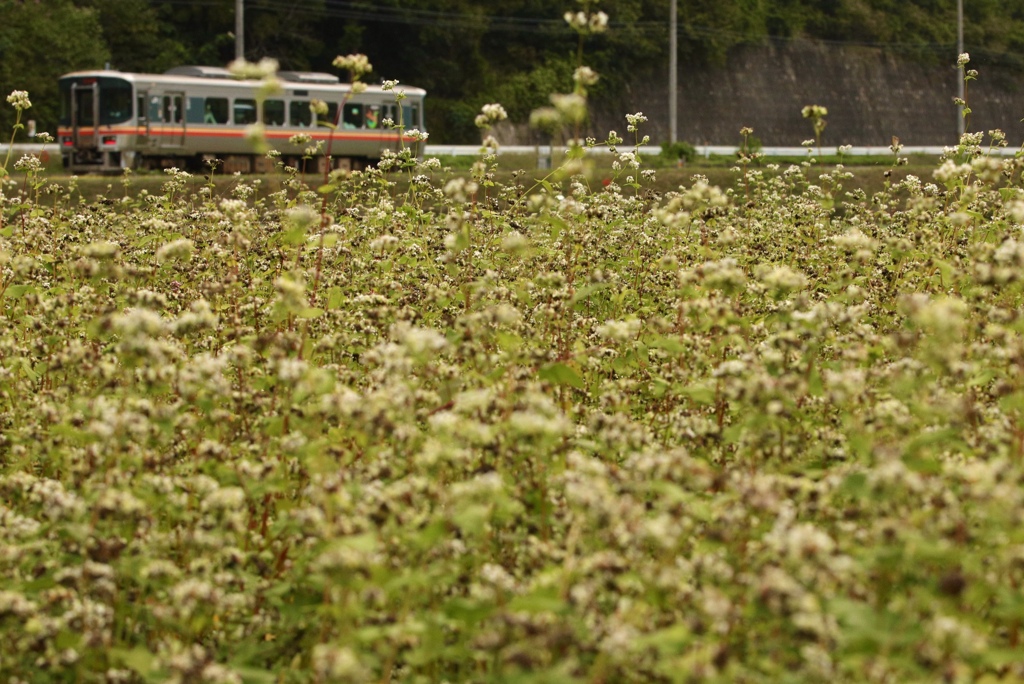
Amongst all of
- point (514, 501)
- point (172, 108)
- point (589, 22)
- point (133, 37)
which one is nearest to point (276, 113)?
point (172, 108)

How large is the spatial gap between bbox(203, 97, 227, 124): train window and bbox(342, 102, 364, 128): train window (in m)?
3.76

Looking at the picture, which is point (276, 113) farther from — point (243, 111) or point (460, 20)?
point (460, 20)

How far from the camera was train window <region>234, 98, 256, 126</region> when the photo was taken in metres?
33.6

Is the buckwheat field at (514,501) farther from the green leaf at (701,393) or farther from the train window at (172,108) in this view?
the train window at (172,108)

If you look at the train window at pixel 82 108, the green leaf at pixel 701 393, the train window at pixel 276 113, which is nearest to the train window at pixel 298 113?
the train window at pixel 276 113

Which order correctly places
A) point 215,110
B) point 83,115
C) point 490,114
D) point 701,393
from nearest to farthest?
point 701,393 → point 490,114 → point 83,115 → point 215,110

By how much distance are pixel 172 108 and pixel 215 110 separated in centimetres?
115

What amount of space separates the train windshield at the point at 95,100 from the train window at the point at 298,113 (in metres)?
4.39

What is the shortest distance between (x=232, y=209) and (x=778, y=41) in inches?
2573

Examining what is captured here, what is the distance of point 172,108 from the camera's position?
→ 32781 millimetres

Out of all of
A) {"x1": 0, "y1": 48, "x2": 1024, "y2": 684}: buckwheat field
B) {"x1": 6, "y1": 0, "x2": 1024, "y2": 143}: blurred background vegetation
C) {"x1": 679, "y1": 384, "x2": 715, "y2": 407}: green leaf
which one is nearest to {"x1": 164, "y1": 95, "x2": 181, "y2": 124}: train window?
{"x1": 6, "y1": 0, "x2": 1024, "y2": 143}: blurred background vegetation

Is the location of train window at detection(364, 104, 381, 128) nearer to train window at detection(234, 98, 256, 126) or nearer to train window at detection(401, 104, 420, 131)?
train window at detection(401, 104, 420, 131)

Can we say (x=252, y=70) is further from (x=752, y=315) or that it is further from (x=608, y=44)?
(x=608, y=44)

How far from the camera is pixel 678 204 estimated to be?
19.8ft
